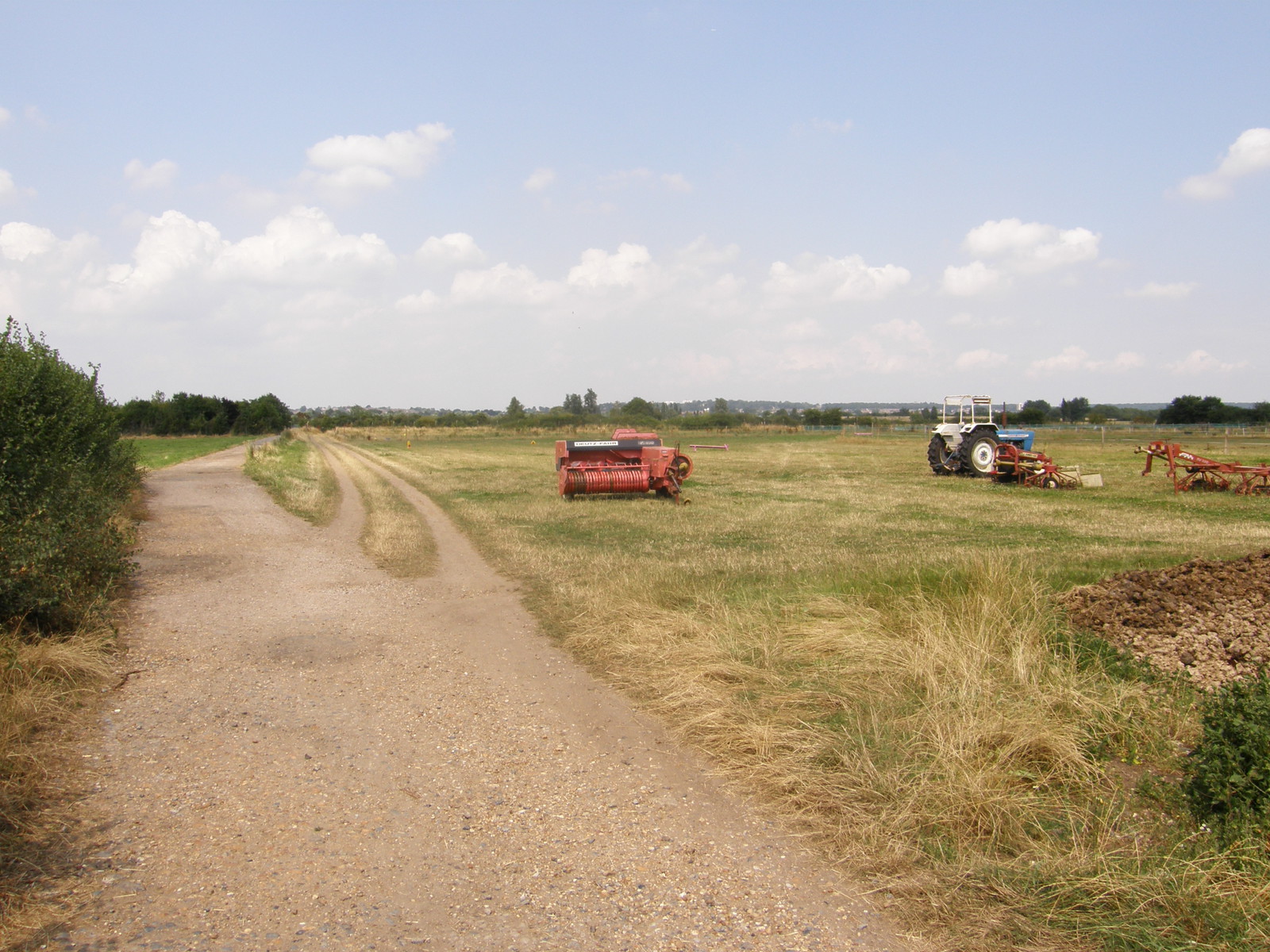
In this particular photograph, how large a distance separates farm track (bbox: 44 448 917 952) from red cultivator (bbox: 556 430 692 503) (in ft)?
38.5

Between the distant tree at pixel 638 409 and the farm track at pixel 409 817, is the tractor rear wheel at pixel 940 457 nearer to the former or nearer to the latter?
the farm track at pixel 409 817

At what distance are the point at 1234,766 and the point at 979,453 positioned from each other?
21811 mm

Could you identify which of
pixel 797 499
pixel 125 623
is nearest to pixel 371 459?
pixel 797 499

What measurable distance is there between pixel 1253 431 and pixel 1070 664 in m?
59.6

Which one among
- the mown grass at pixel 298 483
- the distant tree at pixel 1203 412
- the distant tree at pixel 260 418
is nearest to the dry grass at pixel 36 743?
the mown grass at pixel 298 483

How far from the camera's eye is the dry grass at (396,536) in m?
11.8

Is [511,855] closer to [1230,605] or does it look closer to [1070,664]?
[1070,664]

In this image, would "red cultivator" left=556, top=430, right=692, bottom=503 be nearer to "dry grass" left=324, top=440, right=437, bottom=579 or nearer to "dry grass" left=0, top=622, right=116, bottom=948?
"dry grass" left=324, top=440, right=437, bottom=579

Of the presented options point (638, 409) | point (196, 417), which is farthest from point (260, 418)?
point (638, 409)

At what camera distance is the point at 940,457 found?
26219 millimetres

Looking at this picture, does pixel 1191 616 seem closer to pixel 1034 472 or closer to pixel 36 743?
pixel 36 743

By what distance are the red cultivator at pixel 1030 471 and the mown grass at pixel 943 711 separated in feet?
26.0

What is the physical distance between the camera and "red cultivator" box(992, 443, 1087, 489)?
21031 millimetres

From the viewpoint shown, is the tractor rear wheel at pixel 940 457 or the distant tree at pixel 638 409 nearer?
the tractor rear wheel at pixel 940 457
